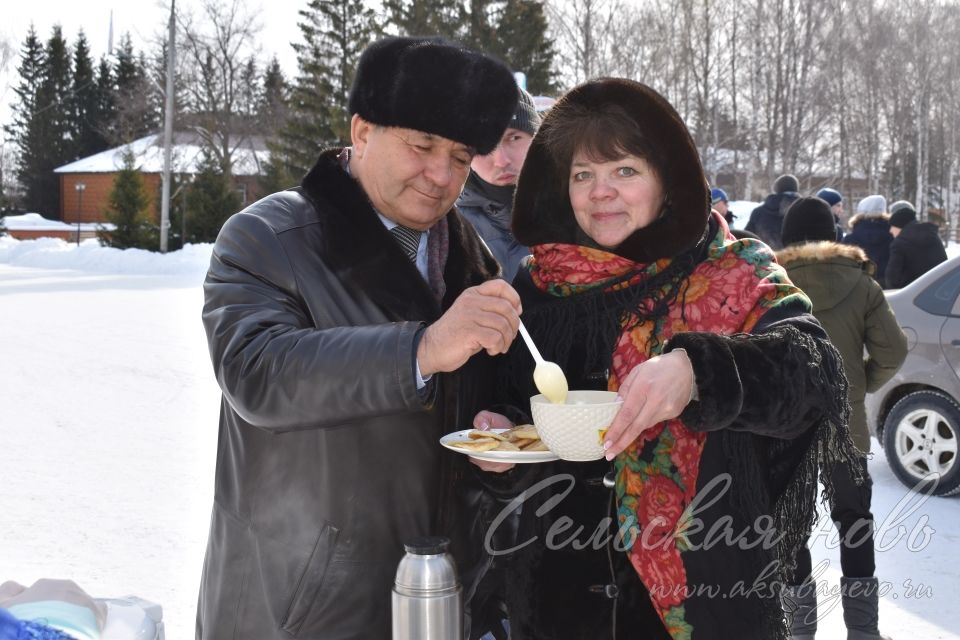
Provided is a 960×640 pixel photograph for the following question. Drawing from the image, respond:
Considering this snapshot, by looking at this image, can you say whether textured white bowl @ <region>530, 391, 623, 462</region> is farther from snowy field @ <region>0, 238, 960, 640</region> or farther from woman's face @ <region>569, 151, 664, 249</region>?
snowy field @ <region>0, 238, 960, 640</region>

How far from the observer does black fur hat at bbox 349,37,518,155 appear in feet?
6.49

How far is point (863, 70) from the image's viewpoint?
37719mm

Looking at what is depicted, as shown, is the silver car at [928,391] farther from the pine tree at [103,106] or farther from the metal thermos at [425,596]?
the pine tree at [103,106]

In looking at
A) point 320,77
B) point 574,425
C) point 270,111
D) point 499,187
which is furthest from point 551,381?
point 270,111

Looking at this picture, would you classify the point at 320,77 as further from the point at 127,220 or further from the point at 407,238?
the point at 407,238

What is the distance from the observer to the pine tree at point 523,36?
34031 mm

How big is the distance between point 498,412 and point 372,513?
→ 0.46 metres

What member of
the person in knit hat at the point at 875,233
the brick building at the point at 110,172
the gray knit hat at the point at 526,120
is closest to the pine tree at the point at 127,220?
the brick building at the point at 110,172

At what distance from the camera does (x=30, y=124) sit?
59875 millimetres

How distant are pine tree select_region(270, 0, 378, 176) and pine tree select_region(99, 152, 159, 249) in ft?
37.5

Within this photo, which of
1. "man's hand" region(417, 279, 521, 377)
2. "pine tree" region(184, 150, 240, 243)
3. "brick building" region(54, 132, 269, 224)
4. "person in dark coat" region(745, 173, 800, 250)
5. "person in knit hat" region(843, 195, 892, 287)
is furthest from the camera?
"brick building" region(54, 132, 269, 224)

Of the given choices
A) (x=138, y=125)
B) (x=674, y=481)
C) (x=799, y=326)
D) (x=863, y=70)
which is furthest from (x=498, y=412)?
(x=138, y=125)

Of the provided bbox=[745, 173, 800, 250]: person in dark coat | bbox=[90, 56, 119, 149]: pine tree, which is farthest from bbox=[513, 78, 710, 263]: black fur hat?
bbox=[90, 56, 119, 149]: pine tree

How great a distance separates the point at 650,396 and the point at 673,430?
38 cm
